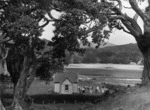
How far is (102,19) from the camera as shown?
1742cm

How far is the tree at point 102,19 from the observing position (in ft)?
55.3

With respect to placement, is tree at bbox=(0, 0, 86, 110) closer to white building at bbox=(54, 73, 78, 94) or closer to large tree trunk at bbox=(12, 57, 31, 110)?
large tree trunk at bbox=(12, 57, 31, 110)

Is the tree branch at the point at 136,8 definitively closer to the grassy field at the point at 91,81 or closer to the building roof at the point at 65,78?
the grassy field at the point at 91,81

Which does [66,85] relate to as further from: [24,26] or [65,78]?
A: [24,26]

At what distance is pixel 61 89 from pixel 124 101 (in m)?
28.2

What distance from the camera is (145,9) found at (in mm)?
24562

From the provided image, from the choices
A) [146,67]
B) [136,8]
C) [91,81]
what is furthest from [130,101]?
[91,81]

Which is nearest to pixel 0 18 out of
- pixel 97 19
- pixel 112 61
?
pixel 97 19

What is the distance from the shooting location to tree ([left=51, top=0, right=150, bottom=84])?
16.9 m

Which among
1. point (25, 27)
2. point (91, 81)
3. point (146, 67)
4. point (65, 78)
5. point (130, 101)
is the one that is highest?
point (25, 27)

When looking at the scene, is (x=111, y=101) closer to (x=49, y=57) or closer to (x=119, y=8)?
(x=49, y=57)

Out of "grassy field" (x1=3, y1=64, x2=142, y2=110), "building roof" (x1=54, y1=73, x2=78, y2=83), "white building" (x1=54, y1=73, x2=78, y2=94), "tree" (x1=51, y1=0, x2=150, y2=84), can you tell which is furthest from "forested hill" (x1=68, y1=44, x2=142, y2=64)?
"tree" (x1=51, y1=0, x2=150, y2=84)

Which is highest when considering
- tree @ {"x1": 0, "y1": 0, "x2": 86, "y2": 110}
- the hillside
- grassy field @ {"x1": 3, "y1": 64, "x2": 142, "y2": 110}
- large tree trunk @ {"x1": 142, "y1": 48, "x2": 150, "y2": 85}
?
tree @ {"x1": 0, "y1": 0, "x2": 86, "y2": 110}

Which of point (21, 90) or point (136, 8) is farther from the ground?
point (136, 8)
